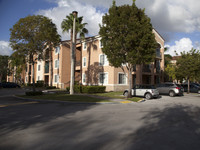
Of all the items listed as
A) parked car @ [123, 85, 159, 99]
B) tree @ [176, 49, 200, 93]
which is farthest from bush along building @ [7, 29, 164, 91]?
parked car @ [123, 85, 159, 99]

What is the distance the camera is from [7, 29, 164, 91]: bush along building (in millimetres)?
25422

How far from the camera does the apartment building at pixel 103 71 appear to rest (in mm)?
25125

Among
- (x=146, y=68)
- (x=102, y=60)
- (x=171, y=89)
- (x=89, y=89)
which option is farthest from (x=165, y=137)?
(x=146, y=68)

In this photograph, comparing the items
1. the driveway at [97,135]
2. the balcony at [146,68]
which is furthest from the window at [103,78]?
the driveway at [97,135]

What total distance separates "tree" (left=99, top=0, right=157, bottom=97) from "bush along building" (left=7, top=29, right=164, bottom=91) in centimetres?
829

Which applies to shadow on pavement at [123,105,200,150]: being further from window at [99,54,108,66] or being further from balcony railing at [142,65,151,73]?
balcony railing at [142,65,151,73]

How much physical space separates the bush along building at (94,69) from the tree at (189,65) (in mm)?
4574

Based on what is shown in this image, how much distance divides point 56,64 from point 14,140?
102 feet

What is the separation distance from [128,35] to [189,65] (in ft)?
47.2

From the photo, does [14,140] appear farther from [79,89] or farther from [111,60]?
[79,89]

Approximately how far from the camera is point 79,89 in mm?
23703

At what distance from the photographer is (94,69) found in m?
27.7

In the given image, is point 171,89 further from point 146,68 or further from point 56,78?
point 56,78

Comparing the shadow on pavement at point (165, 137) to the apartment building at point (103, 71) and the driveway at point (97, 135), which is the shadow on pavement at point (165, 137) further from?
the apartment building at point (103, 71)
